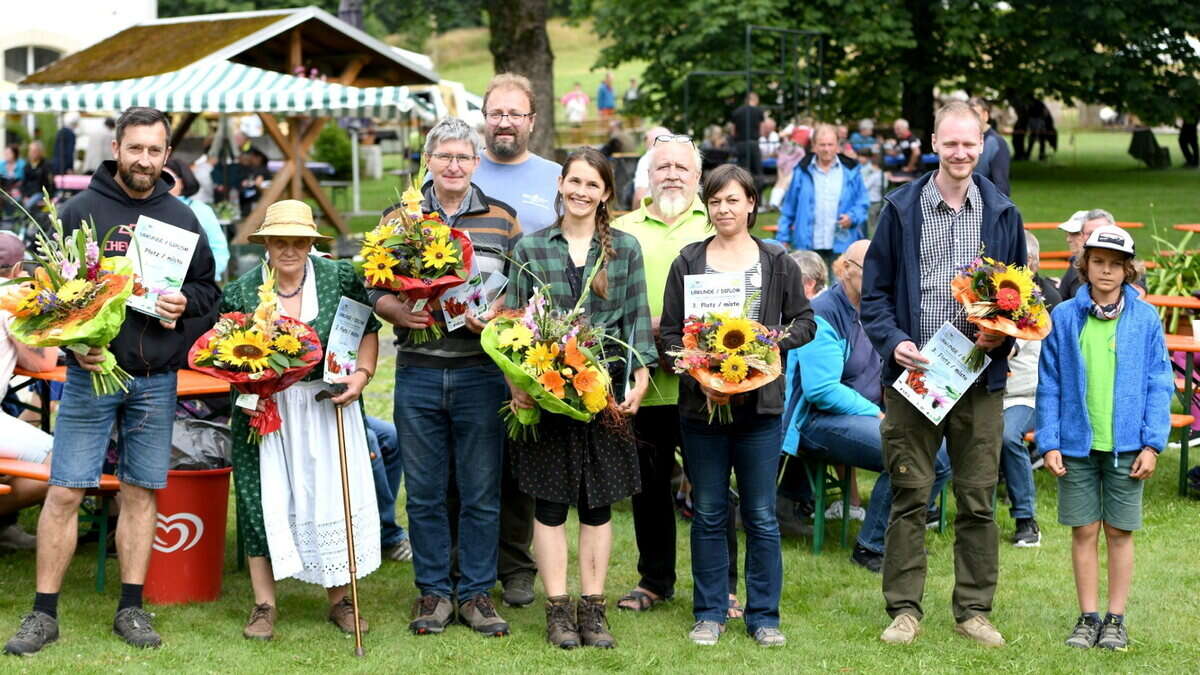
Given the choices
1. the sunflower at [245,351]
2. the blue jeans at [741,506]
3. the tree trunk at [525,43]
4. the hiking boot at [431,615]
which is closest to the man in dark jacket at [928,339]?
the blue jeans at [741,506]

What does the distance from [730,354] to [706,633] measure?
1201 mm

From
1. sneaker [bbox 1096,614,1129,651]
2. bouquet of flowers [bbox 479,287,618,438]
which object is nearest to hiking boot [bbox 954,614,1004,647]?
sneaker [bbox 1096,614,1129,651]

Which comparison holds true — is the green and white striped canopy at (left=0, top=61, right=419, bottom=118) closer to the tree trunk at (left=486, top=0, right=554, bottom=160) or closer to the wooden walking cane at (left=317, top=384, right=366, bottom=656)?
the tree trunk at (left=486, top=0, right=554, bottom=160)

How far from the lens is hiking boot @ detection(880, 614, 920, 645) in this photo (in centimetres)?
572

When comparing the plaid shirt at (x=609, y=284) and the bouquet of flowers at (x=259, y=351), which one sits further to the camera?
the plaid shirt at (x=609, y=284)

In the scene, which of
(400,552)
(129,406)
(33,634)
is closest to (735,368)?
(129,406)

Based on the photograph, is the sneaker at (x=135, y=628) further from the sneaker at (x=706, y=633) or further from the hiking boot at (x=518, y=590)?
the sneaker at (x=706, y=633)

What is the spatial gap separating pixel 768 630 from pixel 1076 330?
5.45ft

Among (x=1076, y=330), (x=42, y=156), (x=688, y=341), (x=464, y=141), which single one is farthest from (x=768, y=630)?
(x=42, y=156)

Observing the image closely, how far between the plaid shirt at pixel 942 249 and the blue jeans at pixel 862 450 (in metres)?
1.39

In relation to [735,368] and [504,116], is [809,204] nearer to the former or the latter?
[504,116]

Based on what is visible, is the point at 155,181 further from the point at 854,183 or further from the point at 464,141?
the point at 854,183

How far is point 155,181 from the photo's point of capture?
5633 millimetres

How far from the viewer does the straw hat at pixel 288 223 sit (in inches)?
221
